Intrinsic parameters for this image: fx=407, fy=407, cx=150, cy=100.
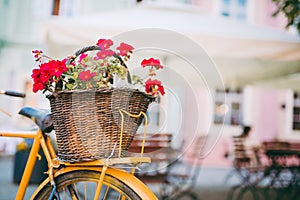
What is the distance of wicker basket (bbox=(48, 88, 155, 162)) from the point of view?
187 centimetres

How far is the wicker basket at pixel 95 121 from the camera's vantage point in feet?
6.13

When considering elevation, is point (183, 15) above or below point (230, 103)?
above

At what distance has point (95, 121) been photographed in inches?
73.8

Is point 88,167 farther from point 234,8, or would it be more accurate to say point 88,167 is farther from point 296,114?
point 234,8

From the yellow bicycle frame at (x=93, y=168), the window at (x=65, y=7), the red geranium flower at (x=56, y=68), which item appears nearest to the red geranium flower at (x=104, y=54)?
the red geranium flower at (x=56, y=68)

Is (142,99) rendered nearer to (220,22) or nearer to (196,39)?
(196,39)

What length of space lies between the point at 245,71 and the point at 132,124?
148 inches

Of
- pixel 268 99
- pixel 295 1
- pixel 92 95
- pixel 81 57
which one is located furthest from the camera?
pixel 268 99

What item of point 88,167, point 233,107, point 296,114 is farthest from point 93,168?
point 296,114

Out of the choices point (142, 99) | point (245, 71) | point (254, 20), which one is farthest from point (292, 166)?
point (254, 20)

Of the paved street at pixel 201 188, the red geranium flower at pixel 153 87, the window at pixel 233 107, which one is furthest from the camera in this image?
the window at pixel 233 107

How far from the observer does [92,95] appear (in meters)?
1.87

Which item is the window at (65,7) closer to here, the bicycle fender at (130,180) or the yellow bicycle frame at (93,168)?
the yellow bicycle frame at (93,168)

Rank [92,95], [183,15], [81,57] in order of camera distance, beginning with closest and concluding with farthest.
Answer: [92,95], [81,57], [183,15]
